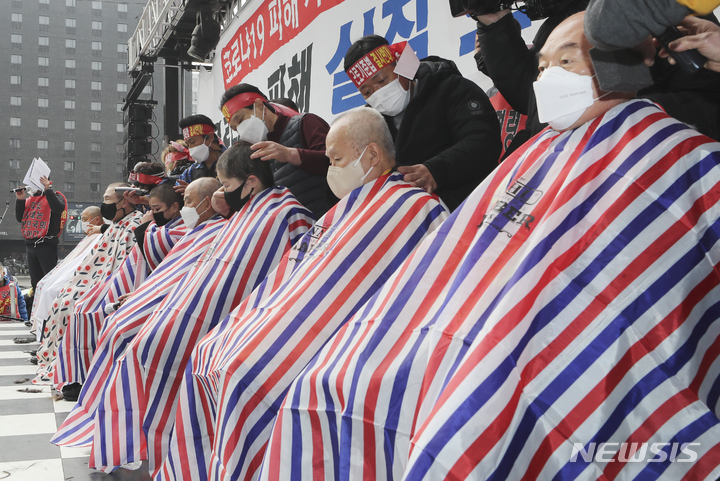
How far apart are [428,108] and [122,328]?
1.41 m

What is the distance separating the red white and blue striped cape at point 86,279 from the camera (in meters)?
3.83

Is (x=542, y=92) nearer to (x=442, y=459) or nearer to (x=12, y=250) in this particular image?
(x=442, y=459)

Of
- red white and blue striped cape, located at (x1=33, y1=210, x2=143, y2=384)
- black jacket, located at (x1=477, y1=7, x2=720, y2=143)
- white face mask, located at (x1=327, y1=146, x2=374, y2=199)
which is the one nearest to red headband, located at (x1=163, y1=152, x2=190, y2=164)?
Answer: red white and blue striped cape, located at (x1=33, y1=210, x2=143, y2=384)

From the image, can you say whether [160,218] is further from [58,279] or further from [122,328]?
[58,279]

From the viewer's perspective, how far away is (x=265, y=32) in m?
4.99

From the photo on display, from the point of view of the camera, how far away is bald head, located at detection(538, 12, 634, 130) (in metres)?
1.14

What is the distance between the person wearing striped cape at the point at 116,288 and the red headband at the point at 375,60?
142 centimetres

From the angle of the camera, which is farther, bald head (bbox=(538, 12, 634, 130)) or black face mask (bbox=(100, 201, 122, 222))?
black face mask (bbox=(100, 201, 122, 222))

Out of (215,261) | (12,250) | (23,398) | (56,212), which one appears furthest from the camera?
(12,250)

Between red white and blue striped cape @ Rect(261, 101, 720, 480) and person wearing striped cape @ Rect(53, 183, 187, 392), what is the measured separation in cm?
230

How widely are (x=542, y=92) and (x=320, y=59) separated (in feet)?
10.1

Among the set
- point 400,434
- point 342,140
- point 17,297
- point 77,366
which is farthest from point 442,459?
point 17,297

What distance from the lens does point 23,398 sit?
3332 millimetres

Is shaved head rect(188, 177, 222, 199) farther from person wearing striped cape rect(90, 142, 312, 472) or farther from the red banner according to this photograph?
the red banner
